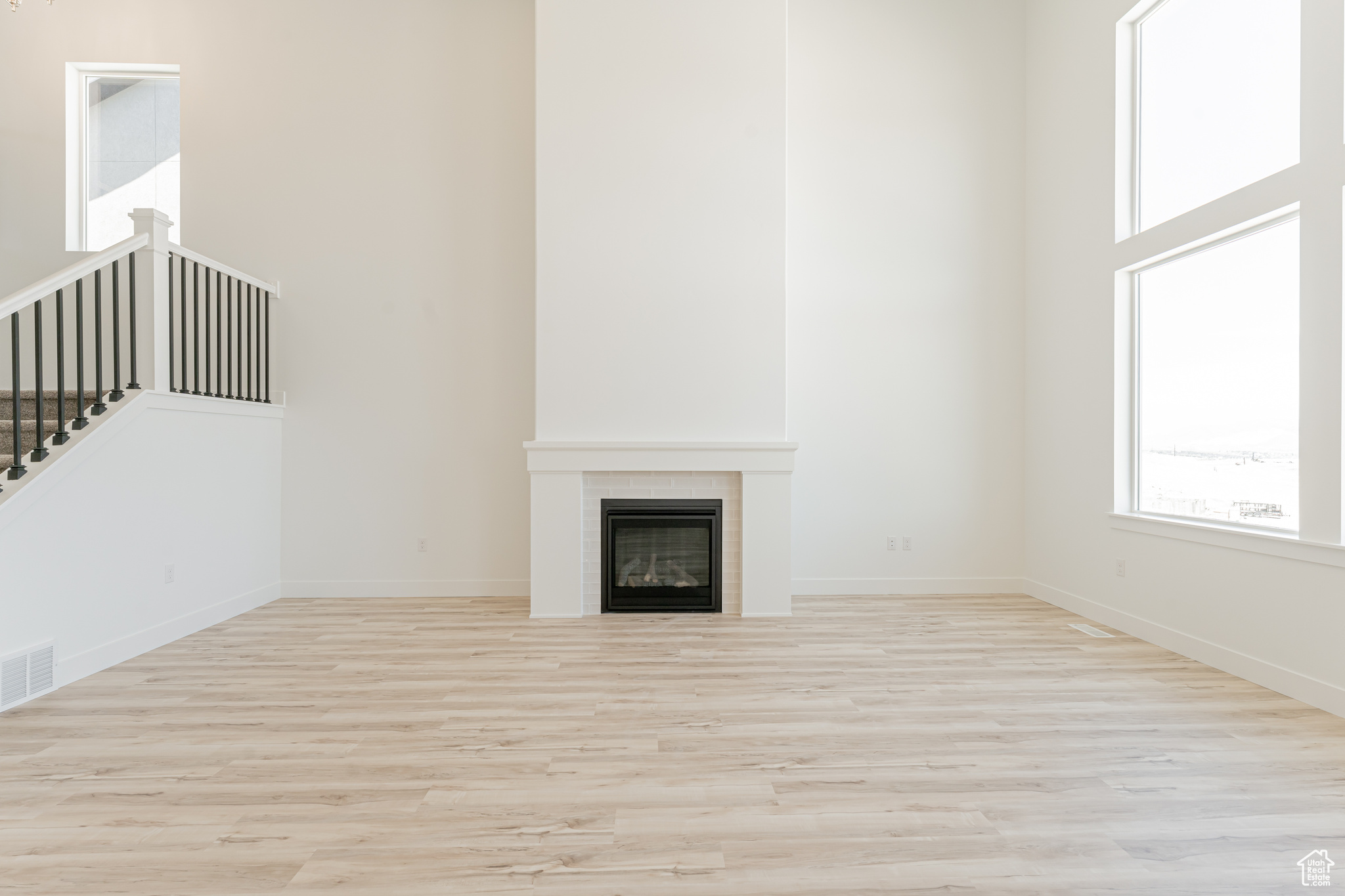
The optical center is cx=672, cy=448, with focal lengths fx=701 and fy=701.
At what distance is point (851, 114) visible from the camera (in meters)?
4.93

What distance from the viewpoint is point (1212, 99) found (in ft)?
11.4

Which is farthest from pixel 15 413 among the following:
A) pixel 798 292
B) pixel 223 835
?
pixel 798 292

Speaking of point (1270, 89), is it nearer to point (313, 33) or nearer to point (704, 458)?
point (704, 458)

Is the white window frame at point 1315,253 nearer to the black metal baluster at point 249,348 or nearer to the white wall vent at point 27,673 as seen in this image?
the white wall vent at point 27,673

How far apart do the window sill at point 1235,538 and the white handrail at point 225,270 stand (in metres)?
5.45

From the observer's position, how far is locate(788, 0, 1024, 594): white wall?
4.93 m

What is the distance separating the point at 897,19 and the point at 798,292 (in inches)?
80.6

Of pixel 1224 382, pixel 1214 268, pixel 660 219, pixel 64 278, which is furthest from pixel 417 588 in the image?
pixel 1214 268

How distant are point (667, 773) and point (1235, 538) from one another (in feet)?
9.29

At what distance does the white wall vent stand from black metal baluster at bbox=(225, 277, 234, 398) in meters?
1.76

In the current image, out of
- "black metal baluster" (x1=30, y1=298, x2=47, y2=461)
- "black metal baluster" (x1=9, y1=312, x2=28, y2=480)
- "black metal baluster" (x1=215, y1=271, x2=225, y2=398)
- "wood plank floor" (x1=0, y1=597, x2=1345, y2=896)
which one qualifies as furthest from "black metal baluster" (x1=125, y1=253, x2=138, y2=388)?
"wood plank floor" (x1=0, y1=597, x2=1345, y2=896)

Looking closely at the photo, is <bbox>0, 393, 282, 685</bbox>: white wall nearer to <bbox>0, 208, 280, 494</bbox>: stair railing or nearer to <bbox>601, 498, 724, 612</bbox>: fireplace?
<bbox>0, 208, 280, 494</bbox>: stair railing

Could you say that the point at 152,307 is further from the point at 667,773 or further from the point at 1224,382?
the point at 1224,382

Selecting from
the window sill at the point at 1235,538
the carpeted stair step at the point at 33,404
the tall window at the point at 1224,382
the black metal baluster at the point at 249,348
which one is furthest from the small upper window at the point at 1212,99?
the carpeted stair step at the point at 33,404
